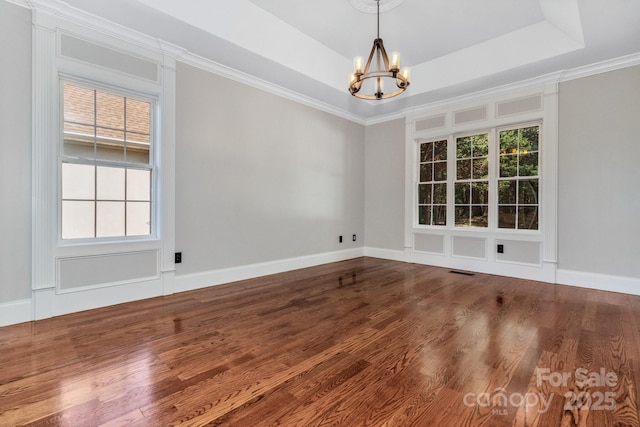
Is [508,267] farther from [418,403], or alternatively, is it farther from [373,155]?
[418,403]

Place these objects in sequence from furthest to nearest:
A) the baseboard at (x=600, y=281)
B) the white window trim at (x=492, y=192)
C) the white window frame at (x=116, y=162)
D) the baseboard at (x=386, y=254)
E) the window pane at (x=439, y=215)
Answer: the baseboard at (x=386, y=254)
the window pane at (x=439, y=215)
the white window trim at (x=492, y=192)
the baseboard at (x=600, y=281)
the white window frame at (x=116, y=162)

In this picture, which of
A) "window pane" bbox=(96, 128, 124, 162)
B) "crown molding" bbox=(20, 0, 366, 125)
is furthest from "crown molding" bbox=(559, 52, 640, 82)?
"window pane" bbox=(96, 128, 124, 162)

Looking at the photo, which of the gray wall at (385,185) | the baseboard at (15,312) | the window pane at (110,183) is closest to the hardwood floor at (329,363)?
the baseboard at (15,312)

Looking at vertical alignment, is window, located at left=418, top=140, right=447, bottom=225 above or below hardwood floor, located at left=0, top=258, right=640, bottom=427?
above

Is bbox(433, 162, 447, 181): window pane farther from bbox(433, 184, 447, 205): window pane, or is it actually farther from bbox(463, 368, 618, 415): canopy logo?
bbox(463, 368, 618, 415): canopy logo

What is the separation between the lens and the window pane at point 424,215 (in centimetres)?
539

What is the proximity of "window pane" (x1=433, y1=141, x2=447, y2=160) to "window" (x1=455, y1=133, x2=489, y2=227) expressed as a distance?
214 mm

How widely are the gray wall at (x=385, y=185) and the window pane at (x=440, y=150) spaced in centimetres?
60

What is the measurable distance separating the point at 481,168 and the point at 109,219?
5.27 meters

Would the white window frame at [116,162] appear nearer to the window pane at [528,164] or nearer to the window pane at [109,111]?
the window pane at [109,111]

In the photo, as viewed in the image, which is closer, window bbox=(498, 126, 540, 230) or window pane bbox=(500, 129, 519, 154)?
window bbox=(498, 126, 540, 230)

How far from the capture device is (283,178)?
4.69 m

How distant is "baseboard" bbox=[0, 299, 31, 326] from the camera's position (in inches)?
99.9

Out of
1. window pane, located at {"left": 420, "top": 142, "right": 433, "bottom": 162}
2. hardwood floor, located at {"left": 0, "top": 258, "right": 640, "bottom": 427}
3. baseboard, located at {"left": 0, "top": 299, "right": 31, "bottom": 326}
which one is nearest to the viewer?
hardwood floor, located at {"left": 0, "top": 258, "right": 640, "bottom": 427}
